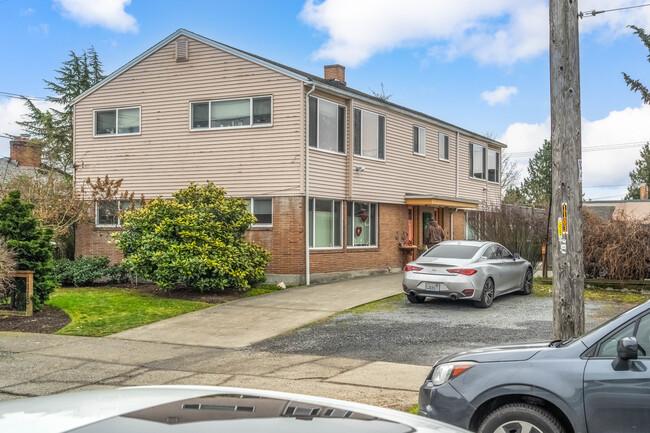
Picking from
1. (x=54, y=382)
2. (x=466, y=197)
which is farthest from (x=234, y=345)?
(x=466, y=197)

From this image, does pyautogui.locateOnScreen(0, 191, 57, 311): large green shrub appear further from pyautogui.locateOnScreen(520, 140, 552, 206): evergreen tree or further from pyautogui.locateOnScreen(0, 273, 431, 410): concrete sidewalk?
pyautogui.locateOnScreen(520, 140, 552, 206): evergreen tree

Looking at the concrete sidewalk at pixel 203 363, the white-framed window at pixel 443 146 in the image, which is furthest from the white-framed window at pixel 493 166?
the concrete sidewalk at pixel 203 363

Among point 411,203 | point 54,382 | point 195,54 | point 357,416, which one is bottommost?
point 54,382

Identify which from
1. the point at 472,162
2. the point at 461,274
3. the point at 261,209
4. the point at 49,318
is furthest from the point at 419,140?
the point at 49,318

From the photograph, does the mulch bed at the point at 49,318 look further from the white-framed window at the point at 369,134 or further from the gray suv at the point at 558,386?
the gray suv at the point at 558,386

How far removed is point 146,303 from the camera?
16.7 metres

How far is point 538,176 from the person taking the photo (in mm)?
66625

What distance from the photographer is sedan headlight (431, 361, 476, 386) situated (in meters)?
5.47

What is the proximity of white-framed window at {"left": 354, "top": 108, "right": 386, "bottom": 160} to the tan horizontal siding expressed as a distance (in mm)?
3165

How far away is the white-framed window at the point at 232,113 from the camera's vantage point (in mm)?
20859

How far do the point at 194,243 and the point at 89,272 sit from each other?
4669mm

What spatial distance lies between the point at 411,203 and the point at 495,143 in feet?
32.1

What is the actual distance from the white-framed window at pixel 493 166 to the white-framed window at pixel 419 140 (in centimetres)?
753

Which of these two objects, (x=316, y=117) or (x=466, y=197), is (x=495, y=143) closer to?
(x=466, y=197)
